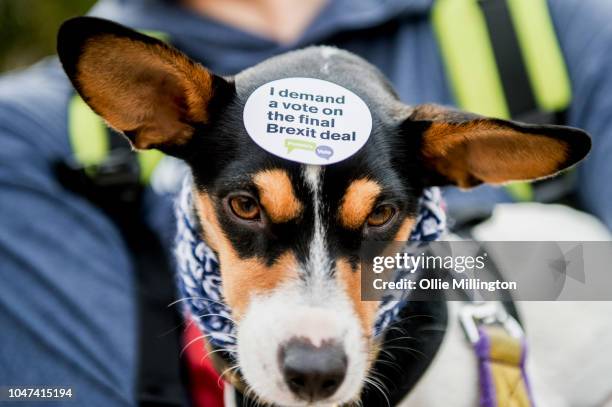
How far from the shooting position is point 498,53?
6.19 ft

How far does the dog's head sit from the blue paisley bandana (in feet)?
0.14

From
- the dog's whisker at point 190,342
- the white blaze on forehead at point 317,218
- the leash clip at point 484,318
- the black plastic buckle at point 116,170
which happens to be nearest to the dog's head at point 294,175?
the white blaze on forehead at point 317,218

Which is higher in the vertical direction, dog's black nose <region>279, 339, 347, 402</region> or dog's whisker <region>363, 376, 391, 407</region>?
dog's black nose <region>279, 339, 347, 402</region>

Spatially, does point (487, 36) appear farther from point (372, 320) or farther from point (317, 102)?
point (372, 320)

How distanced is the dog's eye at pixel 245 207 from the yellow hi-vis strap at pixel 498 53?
86 centimetres

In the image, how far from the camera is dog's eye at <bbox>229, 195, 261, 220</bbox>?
4.45 ft

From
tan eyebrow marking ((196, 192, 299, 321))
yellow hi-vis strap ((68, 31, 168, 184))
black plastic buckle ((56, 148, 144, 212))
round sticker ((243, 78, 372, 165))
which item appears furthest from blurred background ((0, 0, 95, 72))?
round sticker ((243, 78, 372, 165))

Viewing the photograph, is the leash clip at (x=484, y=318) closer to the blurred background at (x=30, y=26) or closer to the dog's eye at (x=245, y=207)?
the dog's eye at (x=245, y=207)

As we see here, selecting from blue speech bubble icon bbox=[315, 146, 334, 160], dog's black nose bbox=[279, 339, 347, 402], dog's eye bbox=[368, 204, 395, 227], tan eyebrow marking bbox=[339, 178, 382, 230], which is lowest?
dog's black nose bbox=[279, 339, 347, 402]

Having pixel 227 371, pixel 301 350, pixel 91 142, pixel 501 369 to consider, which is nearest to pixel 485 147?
pixel 501 369

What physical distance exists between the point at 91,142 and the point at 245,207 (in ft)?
2.57
